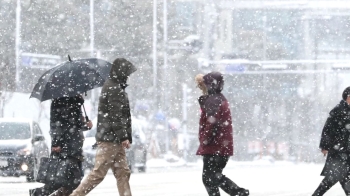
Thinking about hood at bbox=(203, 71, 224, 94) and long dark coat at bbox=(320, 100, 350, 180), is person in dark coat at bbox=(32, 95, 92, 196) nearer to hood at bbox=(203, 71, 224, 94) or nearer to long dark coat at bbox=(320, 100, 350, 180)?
hood at bbox=(203, 71, 224, 94)

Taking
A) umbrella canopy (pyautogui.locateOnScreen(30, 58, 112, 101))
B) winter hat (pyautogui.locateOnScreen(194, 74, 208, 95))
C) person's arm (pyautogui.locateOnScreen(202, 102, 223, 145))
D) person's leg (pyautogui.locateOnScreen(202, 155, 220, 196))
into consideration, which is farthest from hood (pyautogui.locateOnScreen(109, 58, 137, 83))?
person's leg (pyautogui.locateOnScreen(202, 155, 220, 196))

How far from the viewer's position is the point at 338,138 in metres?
13.0

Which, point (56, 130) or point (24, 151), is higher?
point (56, 130)

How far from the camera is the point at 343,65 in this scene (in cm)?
7856

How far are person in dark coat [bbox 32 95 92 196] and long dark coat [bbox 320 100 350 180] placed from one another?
2.67 metres

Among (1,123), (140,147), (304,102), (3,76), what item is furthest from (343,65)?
(1,123)

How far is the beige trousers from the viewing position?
11.7 meters

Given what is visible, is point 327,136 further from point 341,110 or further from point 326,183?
point 326,183

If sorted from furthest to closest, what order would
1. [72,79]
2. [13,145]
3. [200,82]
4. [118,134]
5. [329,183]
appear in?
1. [13,145]
2. [329,183]
3. [72,79]
4. [200,82]
5. [118,134]

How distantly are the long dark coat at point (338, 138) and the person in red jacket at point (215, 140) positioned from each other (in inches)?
57.3

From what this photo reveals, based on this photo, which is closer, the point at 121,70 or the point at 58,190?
the point at 121,70

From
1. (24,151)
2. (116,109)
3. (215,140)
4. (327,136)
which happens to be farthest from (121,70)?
(24,151)

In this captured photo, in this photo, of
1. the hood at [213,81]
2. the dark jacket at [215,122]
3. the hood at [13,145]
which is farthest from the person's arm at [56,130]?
the hood at [13,145]

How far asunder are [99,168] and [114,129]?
47cm
